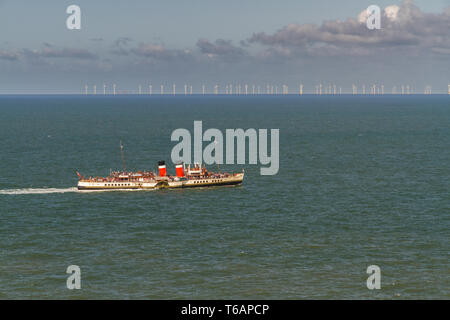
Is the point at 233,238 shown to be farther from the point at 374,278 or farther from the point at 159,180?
the point at 159,180

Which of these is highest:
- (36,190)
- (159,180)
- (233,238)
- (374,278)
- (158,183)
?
(159,180)

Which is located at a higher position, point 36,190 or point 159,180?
point 159,180

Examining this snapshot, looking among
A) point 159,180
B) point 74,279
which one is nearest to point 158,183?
point 159,180

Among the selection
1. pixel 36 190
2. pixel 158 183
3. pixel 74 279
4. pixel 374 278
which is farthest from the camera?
pixel 158 183

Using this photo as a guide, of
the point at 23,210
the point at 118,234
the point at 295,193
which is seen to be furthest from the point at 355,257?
the point at 23,210

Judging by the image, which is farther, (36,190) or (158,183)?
(158,183)

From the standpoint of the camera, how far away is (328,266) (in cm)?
8481

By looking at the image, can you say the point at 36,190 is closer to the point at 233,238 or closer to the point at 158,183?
the point at 158,183

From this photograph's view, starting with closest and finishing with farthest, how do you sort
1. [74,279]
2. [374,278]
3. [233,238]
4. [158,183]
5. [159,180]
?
[74,279], [374,278], [233,238], [158,183], [159,180]

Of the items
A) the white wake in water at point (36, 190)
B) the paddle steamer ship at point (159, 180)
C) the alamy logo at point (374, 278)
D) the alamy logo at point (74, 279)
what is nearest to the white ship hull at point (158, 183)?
the paddle steamer ship at point (159, 180)

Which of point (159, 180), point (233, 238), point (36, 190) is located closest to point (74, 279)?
point (233, 238)

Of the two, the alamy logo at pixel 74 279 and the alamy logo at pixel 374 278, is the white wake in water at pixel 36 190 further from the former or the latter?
the alamy logo at pixel 374 278

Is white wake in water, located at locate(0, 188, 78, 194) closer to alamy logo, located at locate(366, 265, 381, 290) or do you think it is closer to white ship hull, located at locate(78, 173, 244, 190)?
white ship hull, located at locate(78, 173, 244, 190)
